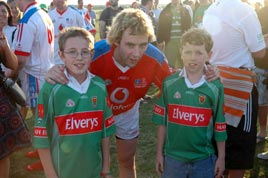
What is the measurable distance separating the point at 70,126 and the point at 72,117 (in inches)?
2.3

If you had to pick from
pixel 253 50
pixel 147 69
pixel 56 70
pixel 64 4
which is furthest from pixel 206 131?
pixel 64 4

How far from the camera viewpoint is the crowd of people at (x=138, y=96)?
2.39m

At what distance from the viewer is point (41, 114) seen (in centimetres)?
235

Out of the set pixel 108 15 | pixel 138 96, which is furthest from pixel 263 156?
pixel 108 15

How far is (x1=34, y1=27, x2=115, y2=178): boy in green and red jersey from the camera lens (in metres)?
2.36

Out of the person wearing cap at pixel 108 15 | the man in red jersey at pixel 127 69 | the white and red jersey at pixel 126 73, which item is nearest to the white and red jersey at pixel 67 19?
the person wearing cap at pixel 108 15

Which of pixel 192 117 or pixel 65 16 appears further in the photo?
pixel 65 16

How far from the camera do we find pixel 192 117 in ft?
8.59

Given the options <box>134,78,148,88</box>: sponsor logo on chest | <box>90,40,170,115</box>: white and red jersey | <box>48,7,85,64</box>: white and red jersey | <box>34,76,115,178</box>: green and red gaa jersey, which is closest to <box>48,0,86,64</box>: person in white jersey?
<box>48,7,85,64</box>: white and red jersey

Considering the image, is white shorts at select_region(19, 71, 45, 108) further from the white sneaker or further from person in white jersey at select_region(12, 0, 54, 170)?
the white sneaker

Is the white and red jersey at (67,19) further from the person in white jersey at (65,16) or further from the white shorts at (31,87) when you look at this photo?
the white shorts at (31,87)

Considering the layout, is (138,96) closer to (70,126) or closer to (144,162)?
(70,126)

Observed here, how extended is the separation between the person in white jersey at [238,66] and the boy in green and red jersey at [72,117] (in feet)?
4.03

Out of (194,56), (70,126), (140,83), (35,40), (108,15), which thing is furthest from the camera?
(108,15)
